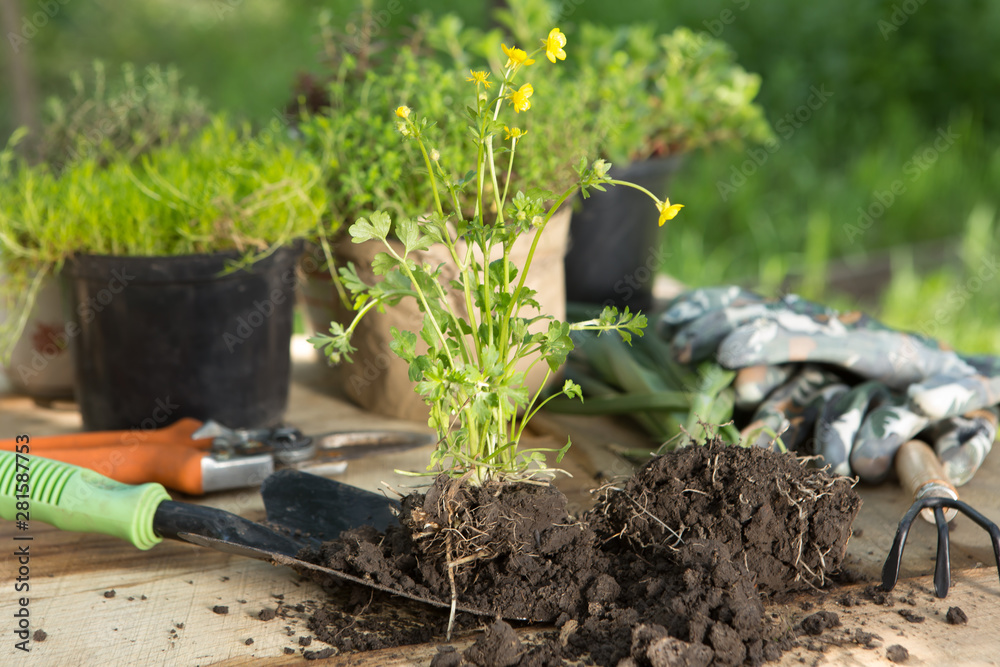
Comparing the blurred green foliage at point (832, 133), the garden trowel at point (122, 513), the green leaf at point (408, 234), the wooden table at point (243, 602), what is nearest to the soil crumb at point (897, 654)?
the wooden table at point (243, 602)

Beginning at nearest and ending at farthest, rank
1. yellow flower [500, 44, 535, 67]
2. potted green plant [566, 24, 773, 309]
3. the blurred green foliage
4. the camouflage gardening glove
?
yellow flower [500, 44, 535, 67] < the camouflage gardening glove < potted green plant [566, 24, 773, 309] < the blurred green foliage

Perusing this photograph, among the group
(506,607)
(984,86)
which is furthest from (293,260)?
(984,86)

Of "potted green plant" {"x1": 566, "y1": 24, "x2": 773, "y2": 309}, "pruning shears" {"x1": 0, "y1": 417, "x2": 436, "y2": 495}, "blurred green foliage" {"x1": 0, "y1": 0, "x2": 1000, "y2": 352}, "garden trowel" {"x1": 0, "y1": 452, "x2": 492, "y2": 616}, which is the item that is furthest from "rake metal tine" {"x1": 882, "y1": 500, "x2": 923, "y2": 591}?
"blurred green foliage" {"x1": 0, "y1": 0, "x2": 1000, "y2": 352}

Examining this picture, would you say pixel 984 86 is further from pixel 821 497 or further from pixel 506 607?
pixel 506 607

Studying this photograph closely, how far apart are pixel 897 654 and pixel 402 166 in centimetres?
96

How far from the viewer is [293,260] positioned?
1.40 m

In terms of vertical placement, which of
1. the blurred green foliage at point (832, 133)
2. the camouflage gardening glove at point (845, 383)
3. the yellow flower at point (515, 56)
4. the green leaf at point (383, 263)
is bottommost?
the camouflage gardening glove at point (845, 383)

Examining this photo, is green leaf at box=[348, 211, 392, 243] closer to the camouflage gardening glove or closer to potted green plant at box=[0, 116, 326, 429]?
potted green plant at box=[0, 116, 326, 429]

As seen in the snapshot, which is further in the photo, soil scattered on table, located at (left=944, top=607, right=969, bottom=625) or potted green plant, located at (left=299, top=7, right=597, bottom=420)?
potted green plant, located at (left=299, top=7, right=597, bottom=420)

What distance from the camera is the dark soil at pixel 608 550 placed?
0.91 meters

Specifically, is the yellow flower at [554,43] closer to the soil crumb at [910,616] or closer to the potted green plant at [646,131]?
the soil crumb at [910,616]

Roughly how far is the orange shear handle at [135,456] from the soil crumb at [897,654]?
2.92ft

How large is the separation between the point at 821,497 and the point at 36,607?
0.91m

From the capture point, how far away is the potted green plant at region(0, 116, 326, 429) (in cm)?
127
